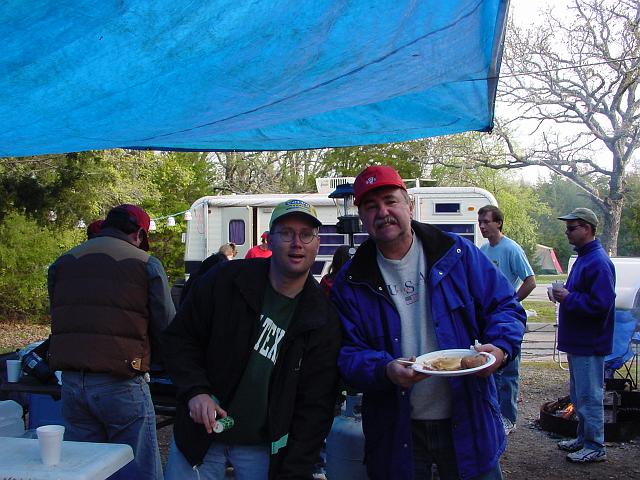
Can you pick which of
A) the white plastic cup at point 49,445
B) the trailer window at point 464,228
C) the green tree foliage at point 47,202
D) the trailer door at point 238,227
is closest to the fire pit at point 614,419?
the white plastic cup at point 49,445

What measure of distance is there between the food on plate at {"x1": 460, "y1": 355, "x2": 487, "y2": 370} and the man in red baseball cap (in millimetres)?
92

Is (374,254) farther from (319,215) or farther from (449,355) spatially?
(319,215)

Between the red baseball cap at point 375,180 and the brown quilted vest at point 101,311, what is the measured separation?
1.62 meters

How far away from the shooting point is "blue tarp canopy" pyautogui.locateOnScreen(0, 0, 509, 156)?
2.63 metres

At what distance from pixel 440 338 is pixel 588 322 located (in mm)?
3458

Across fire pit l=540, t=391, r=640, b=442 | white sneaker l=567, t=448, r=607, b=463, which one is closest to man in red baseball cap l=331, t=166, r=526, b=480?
white sneaker l=567, t=448, r=607, b=463

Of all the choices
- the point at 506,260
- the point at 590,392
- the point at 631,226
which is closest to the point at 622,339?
the point at 506,260

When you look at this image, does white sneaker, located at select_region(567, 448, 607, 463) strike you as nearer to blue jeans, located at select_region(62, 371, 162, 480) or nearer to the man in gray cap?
the man in gray cap

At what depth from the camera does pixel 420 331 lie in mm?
2676

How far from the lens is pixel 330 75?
136 inches

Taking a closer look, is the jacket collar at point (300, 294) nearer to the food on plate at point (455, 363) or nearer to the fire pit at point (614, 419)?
the food on plate at point (455, 363)

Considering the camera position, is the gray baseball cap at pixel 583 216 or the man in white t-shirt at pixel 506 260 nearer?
the gray baseball cap at pixel 583 216

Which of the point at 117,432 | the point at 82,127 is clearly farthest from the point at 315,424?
the point at 82,127

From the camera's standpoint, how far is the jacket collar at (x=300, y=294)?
263 cm
